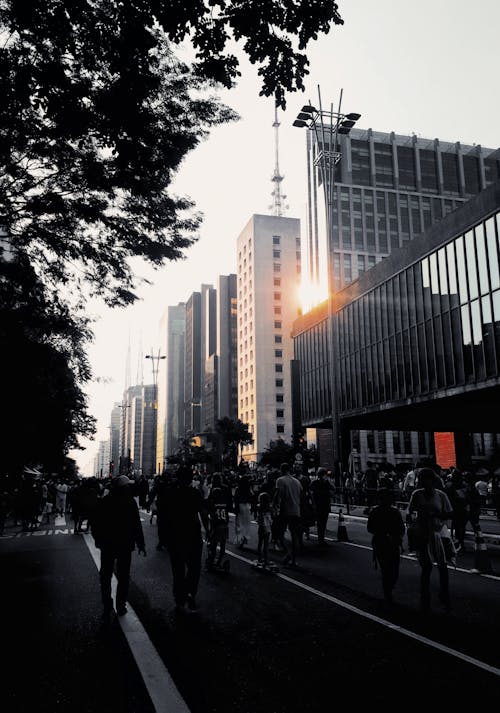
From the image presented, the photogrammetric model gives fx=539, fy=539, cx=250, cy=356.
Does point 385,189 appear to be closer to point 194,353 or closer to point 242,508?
point 194,353

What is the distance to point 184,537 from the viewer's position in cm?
729

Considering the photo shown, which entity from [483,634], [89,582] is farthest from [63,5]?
[89,582]

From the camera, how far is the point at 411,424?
49312 mm

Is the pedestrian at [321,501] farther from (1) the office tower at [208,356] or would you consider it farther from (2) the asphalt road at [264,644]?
(1) the office tower at [208,356]

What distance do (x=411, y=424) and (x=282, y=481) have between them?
133 ft

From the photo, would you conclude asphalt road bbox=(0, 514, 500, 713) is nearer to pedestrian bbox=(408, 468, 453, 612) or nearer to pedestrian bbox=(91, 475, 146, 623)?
pedestrian bbox=(408, 468, 453, 612)

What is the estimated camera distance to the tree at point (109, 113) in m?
5.20

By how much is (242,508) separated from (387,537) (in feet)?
19.8

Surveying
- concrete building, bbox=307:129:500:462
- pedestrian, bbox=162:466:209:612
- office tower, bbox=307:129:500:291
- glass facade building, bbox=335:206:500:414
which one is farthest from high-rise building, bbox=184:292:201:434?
pedestrian, bbox=162:466:209:612

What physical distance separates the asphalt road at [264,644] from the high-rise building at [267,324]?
312 feet

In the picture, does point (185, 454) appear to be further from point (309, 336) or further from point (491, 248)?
point (491, 248)

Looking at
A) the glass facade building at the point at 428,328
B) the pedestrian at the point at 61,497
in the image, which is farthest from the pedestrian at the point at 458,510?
the pedestrian at the point at 61,497

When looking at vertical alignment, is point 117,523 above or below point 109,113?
below

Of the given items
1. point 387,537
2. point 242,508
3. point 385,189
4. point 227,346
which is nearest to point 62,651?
point 387,537
